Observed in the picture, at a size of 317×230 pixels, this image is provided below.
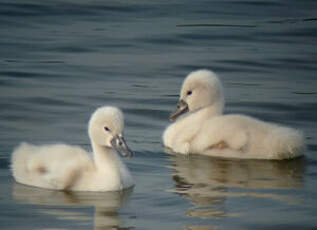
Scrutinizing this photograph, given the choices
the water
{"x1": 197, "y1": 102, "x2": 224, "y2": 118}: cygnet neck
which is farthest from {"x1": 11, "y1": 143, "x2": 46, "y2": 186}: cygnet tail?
{"x1": 197, "y1": 102, "x2": 224, "y2": 118}: cygnet neck

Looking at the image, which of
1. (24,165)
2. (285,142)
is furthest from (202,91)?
(24,165)

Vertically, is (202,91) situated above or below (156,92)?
above

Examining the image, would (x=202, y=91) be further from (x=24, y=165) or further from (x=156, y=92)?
(x=24, y=165)

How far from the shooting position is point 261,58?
16.3 meters

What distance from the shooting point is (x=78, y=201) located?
8.83 m

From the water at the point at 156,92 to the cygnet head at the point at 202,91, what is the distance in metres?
0.60

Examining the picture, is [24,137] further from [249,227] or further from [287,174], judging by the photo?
[249,227]

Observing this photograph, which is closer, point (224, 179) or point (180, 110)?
point (224, 179)

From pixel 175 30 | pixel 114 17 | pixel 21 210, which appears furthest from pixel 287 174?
pixel 114 17

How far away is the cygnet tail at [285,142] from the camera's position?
10.6 metres

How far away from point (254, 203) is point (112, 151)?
1.38 m

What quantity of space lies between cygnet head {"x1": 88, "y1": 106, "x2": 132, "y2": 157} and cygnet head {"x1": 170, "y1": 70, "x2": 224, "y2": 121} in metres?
2.36

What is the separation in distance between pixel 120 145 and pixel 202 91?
98.1 inches

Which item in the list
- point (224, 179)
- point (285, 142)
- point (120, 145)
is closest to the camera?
point (120, 145)
